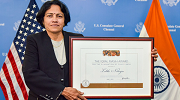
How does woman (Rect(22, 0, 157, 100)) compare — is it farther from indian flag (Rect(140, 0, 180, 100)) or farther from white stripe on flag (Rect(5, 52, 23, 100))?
white stripe on flag (Rect(5, 52, 23, 100))

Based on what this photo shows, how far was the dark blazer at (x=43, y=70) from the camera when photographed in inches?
45.4

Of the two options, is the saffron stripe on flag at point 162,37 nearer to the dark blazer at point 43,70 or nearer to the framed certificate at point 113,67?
the framed certificate at point 113,67

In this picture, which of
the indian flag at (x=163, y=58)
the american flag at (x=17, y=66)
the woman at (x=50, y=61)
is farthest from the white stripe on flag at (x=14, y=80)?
the indian flag at (x=163, y=58)

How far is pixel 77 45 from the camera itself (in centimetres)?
126

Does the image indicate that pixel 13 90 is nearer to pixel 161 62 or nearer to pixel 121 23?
pixel 121 23

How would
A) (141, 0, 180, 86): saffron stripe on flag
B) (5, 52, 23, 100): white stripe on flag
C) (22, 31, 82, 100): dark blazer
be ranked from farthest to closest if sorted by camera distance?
1. (5, 52, 23, 100): white stripe on flag
2. (141, 0, 180, 86): saffron stripe on flag
3. (22, 31, 82, 100): dark blazer

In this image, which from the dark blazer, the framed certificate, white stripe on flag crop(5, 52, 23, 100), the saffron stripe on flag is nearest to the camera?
the dark blazer

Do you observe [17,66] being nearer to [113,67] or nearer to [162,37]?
[113,67]

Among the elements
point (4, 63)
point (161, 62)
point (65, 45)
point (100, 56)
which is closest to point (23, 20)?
point (4, 63)

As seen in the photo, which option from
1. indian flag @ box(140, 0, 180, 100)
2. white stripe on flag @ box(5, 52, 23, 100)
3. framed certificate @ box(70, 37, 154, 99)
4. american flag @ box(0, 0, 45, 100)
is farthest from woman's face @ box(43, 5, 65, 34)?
indian flag @ box(140, 0, 180, 100)

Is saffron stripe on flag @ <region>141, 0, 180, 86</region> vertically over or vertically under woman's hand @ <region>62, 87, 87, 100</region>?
over

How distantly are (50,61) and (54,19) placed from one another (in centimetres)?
37

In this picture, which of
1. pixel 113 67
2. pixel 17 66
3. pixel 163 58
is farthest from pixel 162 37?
pixel 17 66

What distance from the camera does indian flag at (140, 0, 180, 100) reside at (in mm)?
2016
